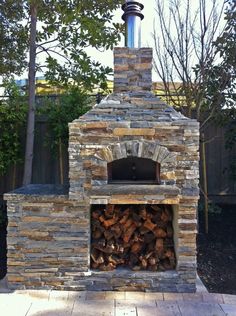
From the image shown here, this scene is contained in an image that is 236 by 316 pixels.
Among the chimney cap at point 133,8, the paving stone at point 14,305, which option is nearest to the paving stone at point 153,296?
the paving stone at point 14,305

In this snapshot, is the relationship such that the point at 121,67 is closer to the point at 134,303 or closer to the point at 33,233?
the point at 33,233

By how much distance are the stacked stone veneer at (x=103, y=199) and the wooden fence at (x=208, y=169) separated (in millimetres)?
2237

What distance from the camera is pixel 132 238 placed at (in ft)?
9.80

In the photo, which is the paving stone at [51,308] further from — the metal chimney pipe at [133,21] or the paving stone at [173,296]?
the metal chimney pipe at [133,21]

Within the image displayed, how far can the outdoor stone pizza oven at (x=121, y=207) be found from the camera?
8.89 feet

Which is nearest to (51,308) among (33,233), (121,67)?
(33,233)

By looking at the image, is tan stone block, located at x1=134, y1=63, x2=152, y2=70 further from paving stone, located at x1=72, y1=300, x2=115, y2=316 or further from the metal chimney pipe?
paving stone, located at x1=72, y1=300, x2=115, y2=316

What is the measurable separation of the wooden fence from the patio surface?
97.7 inches

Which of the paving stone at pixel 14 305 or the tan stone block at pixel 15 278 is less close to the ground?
the tan stone block at pixel 15 278

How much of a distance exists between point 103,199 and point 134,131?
0.61 m

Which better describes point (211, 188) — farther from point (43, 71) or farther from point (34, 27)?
point (34, 27)

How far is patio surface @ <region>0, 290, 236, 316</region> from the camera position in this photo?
2.43m

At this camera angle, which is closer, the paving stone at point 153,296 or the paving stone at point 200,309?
the paving stone at point 200,309

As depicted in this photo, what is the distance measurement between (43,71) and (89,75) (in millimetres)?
609
